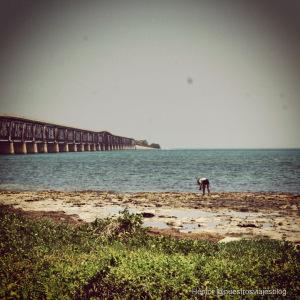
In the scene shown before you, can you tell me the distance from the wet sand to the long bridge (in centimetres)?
5964

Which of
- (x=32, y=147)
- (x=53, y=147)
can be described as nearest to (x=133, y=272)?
(x=32, y=147)

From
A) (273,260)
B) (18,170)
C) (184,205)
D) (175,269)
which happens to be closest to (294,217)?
(184,205)

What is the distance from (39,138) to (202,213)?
84.7 meters

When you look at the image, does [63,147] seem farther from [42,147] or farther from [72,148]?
[42,147]

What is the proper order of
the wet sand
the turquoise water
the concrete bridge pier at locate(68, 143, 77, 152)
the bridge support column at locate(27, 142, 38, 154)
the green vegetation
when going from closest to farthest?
the green vegetation < the wet sand < the turquoise water < the bridge support column at locate(27, 142, 38, 154) < the concrete bridge pier at locate(68, 143, 77, 152)

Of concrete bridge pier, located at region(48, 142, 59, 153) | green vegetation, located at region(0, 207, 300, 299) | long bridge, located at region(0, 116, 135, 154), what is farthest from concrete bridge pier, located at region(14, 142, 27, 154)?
green vegetation, located at region(0, 207, 300, 299)

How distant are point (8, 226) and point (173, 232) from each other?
6.26 meters

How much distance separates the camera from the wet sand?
13133 mm

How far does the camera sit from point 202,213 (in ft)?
59.0

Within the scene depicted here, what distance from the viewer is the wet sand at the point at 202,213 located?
517 inches

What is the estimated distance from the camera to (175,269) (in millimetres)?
6492

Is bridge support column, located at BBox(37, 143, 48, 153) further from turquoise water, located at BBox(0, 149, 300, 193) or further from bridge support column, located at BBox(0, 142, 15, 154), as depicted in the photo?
turquoise water, located at BBox(0, 149, 300, 193)

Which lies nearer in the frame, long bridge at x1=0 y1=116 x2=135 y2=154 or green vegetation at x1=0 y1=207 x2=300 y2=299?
green vegetation at x1=0 y1=207 x2=300 y2=299

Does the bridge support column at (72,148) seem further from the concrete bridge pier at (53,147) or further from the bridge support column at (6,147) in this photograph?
the bridge support column at (6,147)
